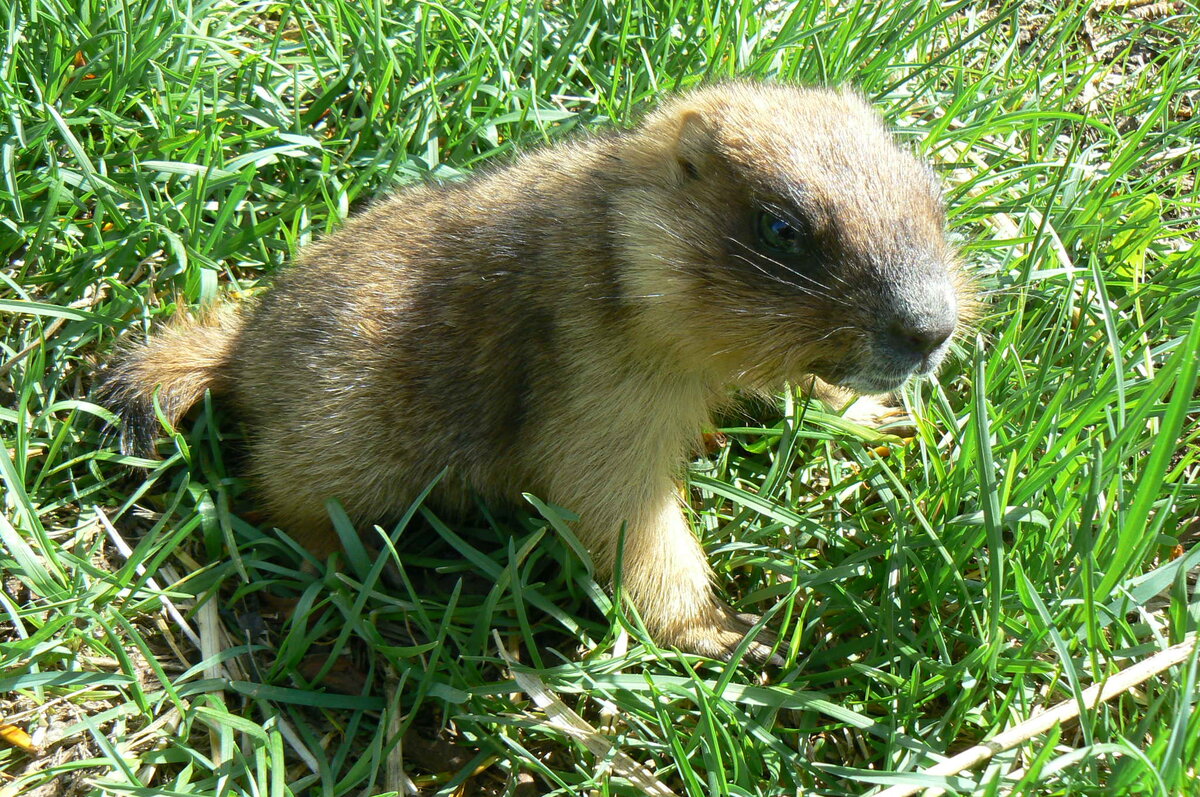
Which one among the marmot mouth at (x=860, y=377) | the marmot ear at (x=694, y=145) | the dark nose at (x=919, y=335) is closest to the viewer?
the dark nose at (x=919, y=335)

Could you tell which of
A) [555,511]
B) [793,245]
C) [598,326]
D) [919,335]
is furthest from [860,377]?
[555,511]

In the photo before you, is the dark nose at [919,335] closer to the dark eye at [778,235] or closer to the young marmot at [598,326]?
the young marmot at [598,326]

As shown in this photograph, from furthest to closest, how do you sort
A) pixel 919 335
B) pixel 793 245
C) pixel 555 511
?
1. pixel 555 511
2. pixel 793 245
3. pixel 919 335

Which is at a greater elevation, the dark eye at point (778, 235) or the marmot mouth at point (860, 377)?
the dark eye at point (778, 235)

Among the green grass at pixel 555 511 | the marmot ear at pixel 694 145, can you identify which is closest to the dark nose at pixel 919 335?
the green grass at pixel 555 511

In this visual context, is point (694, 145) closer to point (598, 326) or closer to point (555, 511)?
point (598, 326)

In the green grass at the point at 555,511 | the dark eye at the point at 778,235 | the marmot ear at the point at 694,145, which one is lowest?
the green grass at the point at 555,511

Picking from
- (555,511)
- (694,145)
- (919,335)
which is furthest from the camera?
(555,511)

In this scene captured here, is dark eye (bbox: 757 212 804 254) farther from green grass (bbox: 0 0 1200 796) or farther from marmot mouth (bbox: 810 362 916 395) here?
green grass (bbox: 0 0 1200 796)

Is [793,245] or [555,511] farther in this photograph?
[555,511]
